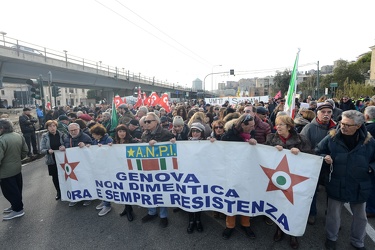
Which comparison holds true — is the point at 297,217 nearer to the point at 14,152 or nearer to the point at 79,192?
the point at 79,192

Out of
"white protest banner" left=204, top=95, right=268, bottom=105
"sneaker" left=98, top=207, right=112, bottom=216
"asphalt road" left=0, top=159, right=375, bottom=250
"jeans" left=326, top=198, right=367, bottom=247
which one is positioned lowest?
"asphalt road" left=0, top=159, right=375, bottom=250

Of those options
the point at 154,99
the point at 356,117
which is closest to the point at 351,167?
the point at 356,117

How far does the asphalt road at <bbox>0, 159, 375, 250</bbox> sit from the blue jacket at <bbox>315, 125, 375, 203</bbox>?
0.79 metres

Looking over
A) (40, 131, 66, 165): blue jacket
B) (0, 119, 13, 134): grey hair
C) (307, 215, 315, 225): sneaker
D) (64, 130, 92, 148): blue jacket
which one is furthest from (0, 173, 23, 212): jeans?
(307, 215, 315, 225): sneaker

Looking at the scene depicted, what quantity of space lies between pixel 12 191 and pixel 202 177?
347 centimetres

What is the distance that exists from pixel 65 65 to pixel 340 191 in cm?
2671

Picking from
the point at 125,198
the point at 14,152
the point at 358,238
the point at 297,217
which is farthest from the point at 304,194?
the point at 14,152

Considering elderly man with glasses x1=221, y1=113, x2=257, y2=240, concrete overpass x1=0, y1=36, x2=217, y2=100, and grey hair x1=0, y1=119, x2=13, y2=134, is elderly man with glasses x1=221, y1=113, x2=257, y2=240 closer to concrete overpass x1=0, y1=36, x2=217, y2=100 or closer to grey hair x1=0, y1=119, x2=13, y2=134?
grey hair x1=0, y1=119, x2=13, y2=134

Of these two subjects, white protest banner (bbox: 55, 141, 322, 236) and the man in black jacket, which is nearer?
white protest banner (bbox: 55, 141, 322, 236)

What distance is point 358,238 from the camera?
2900 millimetres

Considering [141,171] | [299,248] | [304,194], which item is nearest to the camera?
[304,194]

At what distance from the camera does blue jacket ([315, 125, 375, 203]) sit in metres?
2.68

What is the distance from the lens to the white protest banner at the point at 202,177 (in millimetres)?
2830

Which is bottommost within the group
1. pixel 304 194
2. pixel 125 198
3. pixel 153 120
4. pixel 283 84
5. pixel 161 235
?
pixel 161 235
